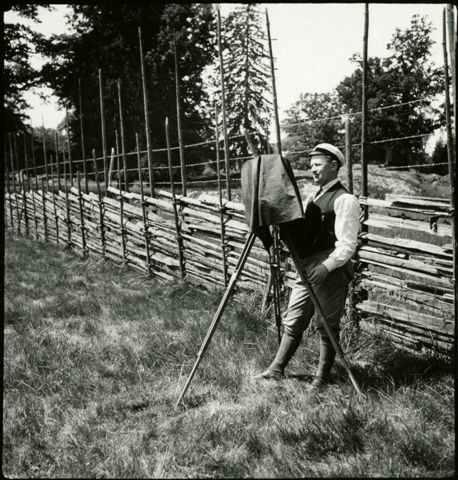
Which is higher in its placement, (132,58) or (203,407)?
(132,58)

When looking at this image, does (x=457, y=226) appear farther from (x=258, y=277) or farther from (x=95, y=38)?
(x=95, y=38)

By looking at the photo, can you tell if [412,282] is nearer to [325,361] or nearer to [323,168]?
[325,361]

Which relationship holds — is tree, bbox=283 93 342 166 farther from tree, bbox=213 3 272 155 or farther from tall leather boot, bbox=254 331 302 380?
tall leather boot, bbox=254 331 302 380

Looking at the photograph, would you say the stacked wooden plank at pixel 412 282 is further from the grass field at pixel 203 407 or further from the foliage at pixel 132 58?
the foliage at pixel 132 58

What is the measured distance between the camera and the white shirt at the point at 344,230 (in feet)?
9.80

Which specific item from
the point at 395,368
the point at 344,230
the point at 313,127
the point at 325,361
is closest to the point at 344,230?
the point at 344,230

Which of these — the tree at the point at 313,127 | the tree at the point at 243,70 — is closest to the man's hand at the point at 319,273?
the tree at the point at 243,70

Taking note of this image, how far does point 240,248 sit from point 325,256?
8.30 ft

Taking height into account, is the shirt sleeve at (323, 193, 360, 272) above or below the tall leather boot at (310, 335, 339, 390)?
above

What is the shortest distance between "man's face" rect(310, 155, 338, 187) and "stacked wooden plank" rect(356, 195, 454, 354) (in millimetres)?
899

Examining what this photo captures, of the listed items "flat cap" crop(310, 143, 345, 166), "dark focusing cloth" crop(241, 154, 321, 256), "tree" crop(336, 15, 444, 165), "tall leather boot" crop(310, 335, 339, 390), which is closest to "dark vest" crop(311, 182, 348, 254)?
"flat cap" crop(310, 143, 345, 166)

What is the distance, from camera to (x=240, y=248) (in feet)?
18.7

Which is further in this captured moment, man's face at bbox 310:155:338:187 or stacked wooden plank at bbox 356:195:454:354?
stacked wooden plank at bbox 356:195:454:354

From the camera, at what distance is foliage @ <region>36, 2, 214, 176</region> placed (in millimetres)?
20344
